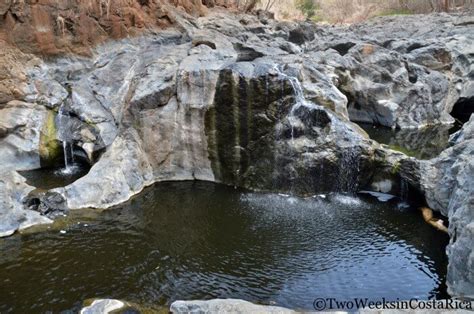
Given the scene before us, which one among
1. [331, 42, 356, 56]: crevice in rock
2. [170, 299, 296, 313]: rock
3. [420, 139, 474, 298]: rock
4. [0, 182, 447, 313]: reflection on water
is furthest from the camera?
[331, 42, 356, 56]: crevice in rock

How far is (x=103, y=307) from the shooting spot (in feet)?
27.5

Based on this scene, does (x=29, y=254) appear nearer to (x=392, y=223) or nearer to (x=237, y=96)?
(x=237, y=96)

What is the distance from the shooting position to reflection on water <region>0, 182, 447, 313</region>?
31.5 feet

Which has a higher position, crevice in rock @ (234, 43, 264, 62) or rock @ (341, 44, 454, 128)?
crevice in rock @ (234, 43, 264, 62)

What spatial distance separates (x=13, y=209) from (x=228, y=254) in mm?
6307

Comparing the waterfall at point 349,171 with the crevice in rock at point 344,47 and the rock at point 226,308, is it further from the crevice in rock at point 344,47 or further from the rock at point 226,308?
the crevice in rock at point 344,47

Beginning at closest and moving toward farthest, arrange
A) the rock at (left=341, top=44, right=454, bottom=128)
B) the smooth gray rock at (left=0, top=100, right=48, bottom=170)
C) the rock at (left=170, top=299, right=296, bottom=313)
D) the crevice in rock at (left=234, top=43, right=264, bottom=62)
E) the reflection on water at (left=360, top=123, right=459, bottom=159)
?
the rock at (left=170, top=299, right=296, bottom=313), the smooth gray rock at (left=0, top=100, right=48, bottom=170), the crevice in rock at (left=234, top=43, right=264, bottom=62), the reflection on water at (left=360, top=123, right=459, bottom=159), the rock at (left=341, top=44, right=454, bottom=128)

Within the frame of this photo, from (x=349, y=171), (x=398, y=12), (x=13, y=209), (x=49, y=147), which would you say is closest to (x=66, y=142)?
(x=49, y=147)

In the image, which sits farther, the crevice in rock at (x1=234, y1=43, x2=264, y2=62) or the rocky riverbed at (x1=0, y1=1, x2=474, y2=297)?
the crevice in rock at (x1=234, y1=43, x2=264, y2=62)

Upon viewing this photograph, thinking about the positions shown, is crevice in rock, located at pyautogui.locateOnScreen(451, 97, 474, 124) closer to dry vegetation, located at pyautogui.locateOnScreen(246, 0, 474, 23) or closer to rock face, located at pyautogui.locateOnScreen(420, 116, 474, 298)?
rock face, located at pyautogui.locateOnScreen(420, 116, 474, 298)

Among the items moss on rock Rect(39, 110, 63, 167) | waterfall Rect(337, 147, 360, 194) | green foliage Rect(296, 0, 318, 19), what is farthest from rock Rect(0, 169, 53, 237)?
green foliage Rect(296, 0, 318, 19)

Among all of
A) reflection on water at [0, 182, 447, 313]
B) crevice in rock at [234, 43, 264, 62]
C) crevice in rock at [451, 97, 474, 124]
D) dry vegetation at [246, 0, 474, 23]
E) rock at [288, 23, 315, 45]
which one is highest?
dry vegetation at [246, 0, 474, 23]

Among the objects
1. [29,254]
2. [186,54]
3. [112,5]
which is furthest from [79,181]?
[112,5]

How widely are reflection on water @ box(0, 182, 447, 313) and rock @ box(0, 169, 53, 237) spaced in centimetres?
61
